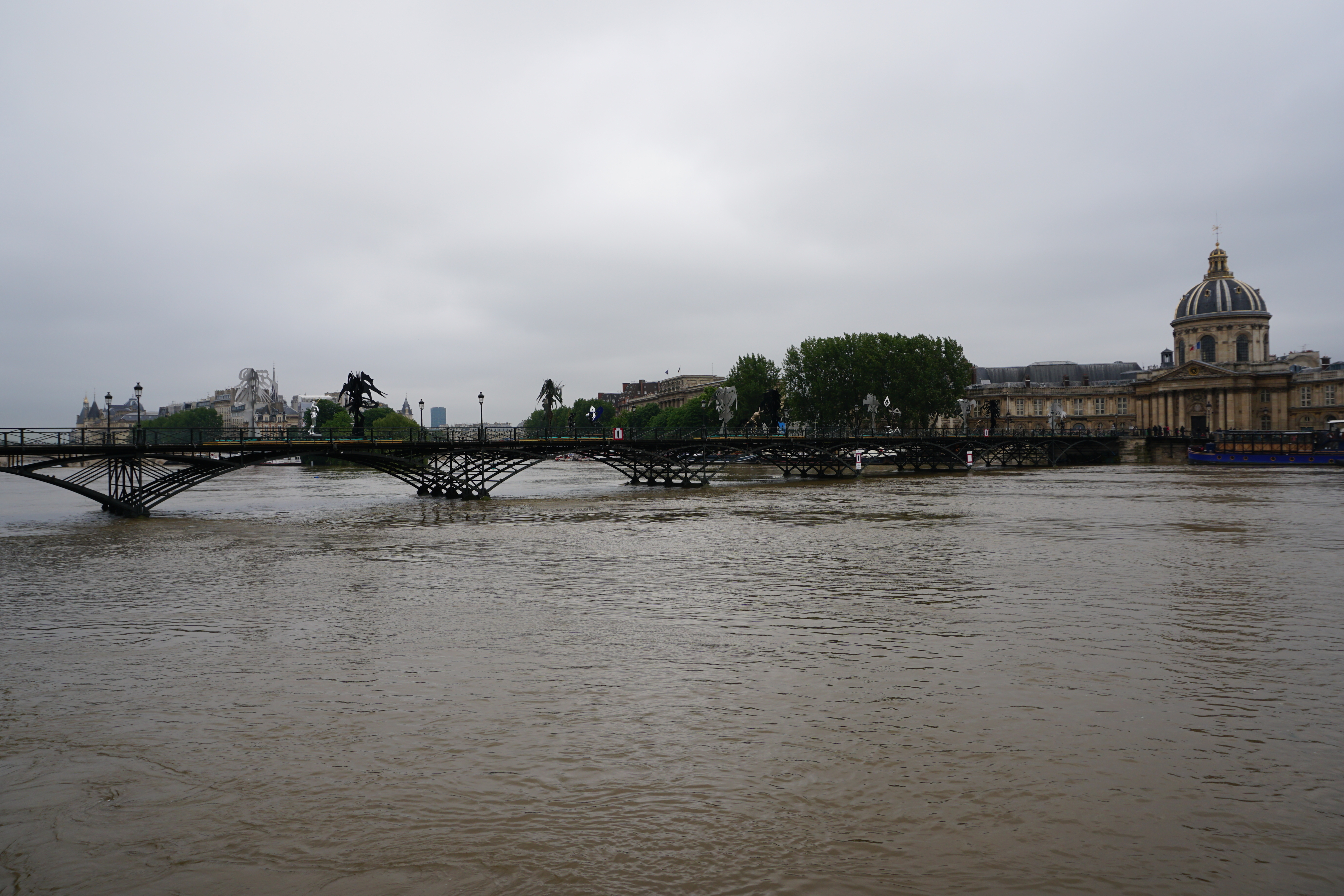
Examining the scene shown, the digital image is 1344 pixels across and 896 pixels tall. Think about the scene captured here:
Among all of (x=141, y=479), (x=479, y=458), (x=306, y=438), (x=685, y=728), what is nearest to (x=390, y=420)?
(x=306, y=438)

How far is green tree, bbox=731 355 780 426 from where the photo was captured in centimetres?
10869

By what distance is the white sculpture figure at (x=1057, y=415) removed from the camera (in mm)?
110312

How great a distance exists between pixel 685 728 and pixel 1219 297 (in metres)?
135

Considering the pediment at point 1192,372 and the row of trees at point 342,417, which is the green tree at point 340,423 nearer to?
the row of trees at point 342,417

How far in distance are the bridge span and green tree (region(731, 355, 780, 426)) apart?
79.1 ft

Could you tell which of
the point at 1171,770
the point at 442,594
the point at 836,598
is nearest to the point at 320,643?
the point at 442,594

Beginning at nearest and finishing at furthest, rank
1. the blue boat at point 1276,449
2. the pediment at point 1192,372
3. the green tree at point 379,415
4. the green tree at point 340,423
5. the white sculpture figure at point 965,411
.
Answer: the blue boat at point 1276,449
the white sculpture figure at point 965,411
the pediment at point 1192,372
the green tree at point 340,423
the green tree at point 379,415

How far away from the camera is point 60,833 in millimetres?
7074

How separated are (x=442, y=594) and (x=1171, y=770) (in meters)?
14.4

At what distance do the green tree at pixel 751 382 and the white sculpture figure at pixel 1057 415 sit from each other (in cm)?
3461

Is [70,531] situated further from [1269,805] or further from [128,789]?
[1269,805]

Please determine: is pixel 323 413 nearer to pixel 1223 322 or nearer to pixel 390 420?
pixel 390 420

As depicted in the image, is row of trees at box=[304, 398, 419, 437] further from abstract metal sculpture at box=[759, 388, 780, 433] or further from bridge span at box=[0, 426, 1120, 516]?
abstract metal sculpture at box=[759, 388, 780, 433]

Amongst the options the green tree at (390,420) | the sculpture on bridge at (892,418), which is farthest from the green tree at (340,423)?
the sculpture on bridge at (892,418)
